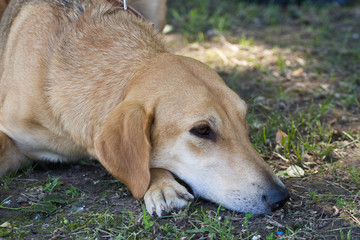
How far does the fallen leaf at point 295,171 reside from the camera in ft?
11.8

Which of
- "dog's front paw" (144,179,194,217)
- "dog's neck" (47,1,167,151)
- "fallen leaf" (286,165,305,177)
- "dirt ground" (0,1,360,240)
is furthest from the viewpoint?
"fallen leaf" (286,165,305,177)

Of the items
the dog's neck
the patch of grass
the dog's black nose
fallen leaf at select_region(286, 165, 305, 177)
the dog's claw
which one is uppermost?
the dog's neck

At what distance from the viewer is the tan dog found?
118 inches

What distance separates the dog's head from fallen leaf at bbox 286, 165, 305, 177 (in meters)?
0.66

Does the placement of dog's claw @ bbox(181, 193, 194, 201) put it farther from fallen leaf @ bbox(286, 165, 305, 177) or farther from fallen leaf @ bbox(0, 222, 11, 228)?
fallen leaf @ bbox(0, 222, 11, 228)

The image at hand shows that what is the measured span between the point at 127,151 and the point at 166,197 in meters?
Answer: 0.39

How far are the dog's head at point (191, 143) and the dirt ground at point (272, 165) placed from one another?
0.55ft

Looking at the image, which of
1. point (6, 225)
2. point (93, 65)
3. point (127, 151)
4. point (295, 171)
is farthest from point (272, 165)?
point (6, 225)

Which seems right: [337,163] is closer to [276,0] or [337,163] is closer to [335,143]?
[335,143]

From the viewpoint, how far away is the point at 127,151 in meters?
2.98

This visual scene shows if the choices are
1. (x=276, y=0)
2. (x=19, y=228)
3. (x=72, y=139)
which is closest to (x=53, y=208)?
(x=19, y=228)

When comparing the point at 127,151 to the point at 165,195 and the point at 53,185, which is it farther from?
the point at 53,185

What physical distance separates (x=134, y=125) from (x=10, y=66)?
1.43m

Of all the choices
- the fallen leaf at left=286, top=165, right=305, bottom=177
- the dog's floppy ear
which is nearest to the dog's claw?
the dog's floppy ear
